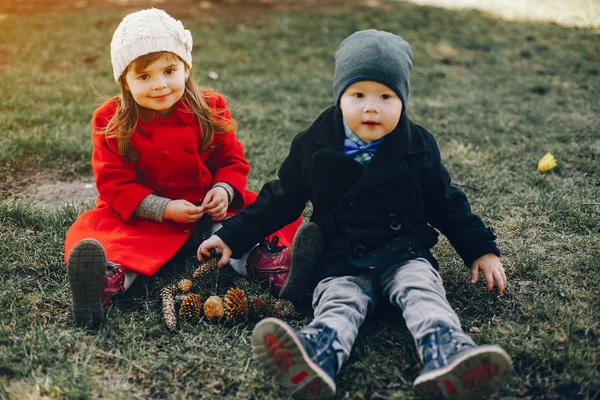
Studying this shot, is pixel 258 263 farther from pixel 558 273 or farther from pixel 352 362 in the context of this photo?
pixel 558 273

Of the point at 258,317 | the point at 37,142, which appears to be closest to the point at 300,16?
the point at 37,142

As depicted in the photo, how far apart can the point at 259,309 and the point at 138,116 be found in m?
1.02

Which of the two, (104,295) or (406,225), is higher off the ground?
(406,225)

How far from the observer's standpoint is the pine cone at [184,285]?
7.90ft

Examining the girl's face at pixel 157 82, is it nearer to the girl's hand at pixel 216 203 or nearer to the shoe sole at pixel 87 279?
the girl's hand at pixel 216 203

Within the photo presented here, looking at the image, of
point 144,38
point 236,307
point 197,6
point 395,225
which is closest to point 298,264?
point 236,307

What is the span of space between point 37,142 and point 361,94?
104 inches

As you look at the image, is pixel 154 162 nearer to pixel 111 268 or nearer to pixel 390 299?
pixel 111 268

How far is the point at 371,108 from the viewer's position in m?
2.12

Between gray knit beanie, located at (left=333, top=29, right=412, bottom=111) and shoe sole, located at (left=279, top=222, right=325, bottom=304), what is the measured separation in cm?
54

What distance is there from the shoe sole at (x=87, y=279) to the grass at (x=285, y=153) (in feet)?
0.22

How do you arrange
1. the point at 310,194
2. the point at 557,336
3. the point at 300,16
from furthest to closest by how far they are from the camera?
the point at 300,16 → the point at 310,194 → the point at 557,336

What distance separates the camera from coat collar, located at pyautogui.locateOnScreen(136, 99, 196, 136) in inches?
101

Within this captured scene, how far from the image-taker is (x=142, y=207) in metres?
2.56
